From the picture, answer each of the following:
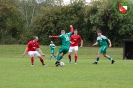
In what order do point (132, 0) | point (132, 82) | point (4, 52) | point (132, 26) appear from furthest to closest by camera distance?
point (132, 0), point (132, 26), point (4, 52), point (132, 82)

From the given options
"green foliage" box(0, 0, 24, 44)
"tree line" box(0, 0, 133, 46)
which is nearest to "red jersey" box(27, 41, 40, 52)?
"tree line" box(0, 0, 133, 46)

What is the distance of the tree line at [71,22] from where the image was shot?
2734 inches

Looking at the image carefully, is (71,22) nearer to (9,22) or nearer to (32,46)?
(9,22)

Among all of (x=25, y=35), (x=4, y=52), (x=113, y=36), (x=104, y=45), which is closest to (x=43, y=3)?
(x=25, y=35)

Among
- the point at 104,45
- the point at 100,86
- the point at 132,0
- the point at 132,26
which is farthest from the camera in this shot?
the point at 132,0

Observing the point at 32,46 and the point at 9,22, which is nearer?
the point at 32,46

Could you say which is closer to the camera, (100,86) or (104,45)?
(100,86)

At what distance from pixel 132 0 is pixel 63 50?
199ft

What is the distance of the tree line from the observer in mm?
69438

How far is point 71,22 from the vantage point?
7475 cm

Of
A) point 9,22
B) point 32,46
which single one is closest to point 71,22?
point 9,22

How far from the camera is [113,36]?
71.2 metres

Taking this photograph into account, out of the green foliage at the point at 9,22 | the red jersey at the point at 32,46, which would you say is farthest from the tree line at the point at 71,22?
the red jersey at the point at 32,46

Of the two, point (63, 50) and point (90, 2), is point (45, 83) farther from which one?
point (90, 2)
